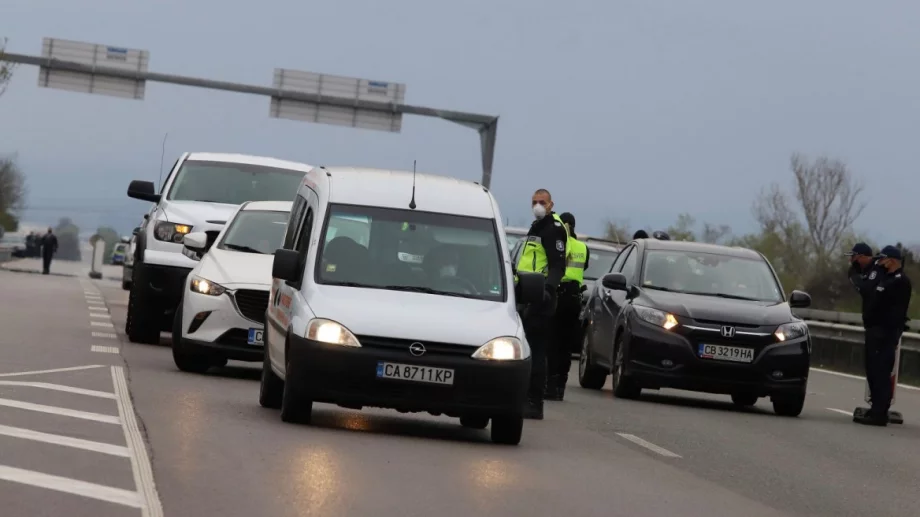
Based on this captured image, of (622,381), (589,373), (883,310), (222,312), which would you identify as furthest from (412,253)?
(589,373)

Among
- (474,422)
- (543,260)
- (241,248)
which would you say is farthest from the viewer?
(241,248)

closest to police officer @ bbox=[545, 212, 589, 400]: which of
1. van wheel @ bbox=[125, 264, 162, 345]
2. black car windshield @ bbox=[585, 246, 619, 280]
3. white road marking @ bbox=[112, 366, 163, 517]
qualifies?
white road marking @ bbox=[112, 366, 163, 517]

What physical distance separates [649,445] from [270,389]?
2.87m

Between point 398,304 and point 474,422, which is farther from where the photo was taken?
point 474,422

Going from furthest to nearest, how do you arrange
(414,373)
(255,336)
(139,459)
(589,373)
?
(589,373) → (255,336) → (414,373) → (139,459)

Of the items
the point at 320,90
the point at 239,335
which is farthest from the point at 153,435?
the point at 320,90

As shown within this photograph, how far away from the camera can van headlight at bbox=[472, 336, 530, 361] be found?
12.4 m

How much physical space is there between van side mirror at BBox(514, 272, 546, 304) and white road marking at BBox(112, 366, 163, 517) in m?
2.86

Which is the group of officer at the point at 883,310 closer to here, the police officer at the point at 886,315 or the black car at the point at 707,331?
the police officer at the point at 886,315

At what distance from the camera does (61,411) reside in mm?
12484

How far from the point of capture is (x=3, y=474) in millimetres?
9156

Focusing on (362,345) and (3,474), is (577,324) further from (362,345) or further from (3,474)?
(3,474)

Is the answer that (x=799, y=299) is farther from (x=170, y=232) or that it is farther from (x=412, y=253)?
(x=170, y=232)

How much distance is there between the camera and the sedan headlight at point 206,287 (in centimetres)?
1747
